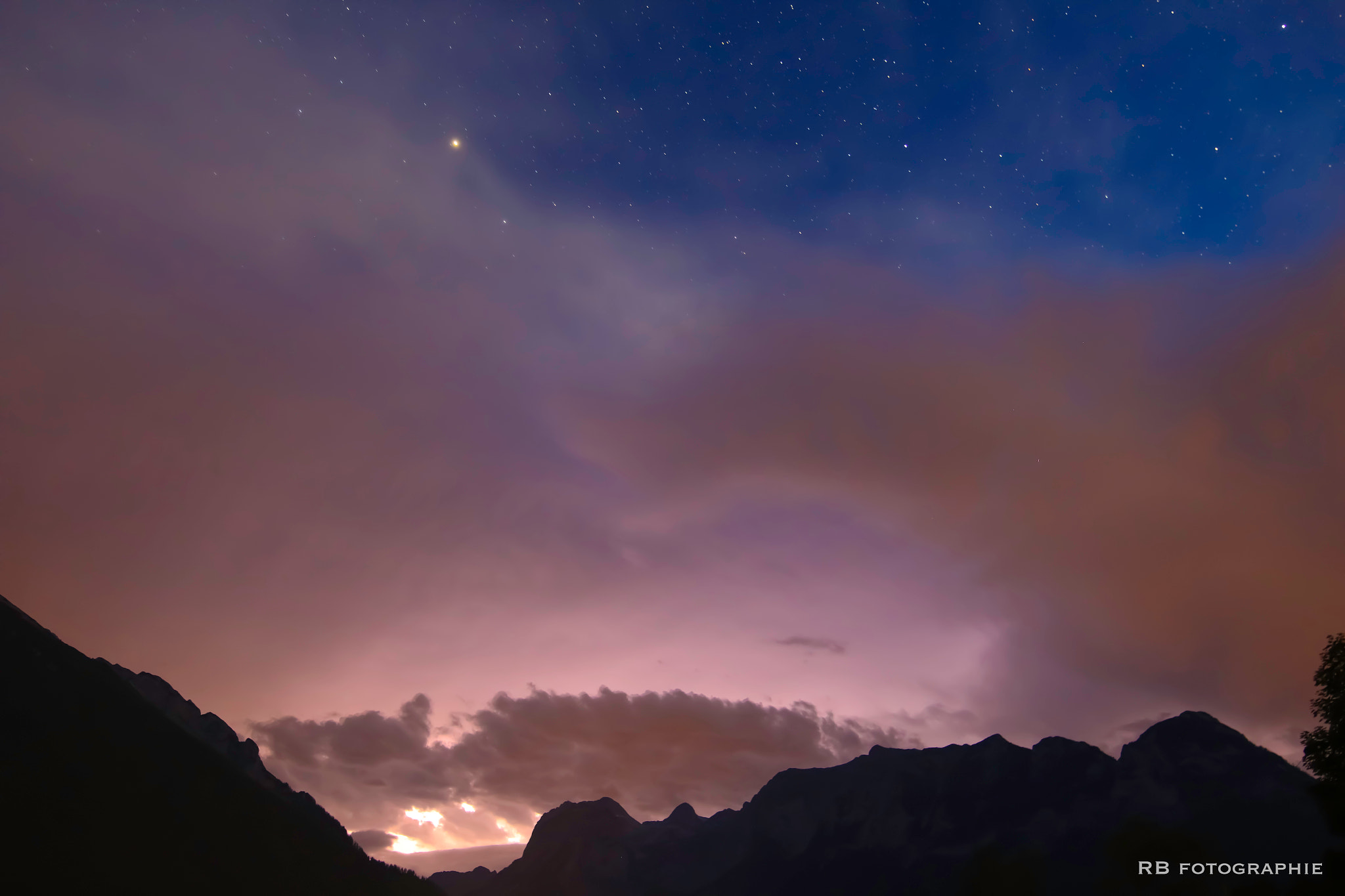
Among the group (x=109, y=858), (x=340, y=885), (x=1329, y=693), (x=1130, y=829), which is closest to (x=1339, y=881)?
(x=1329, y=693)

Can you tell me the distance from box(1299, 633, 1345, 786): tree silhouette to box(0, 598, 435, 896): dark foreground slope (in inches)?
5502

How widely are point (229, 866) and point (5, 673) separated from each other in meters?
58.9

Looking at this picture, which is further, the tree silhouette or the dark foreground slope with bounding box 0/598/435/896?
the dark foreground slope with bounding box 0/598/435/896

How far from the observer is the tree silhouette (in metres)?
41.0

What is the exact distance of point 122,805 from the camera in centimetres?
12469

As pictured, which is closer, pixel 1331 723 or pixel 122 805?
pixel 1331 723

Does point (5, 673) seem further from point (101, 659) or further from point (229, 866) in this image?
point (229, 866)

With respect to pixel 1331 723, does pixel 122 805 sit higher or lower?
lower

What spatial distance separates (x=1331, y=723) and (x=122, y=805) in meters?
162

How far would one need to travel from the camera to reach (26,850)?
A: 103625mm

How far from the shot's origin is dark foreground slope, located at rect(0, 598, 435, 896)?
10906 centimetres

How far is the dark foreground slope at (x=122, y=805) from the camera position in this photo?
10906 cm

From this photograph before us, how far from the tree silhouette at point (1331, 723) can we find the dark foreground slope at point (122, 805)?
139757 millimetres

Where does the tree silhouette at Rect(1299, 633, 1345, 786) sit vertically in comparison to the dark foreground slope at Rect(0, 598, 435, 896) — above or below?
above
